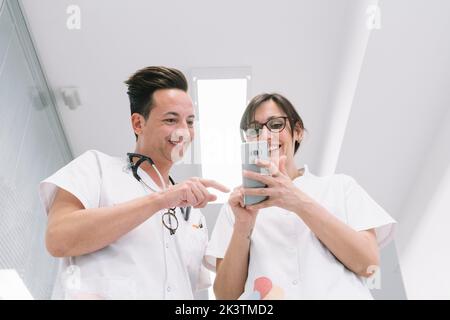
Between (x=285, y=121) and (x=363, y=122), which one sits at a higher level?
(x=285, y=121)

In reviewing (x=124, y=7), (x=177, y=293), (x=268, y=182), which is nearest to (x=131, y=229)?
(x=177, y=293)

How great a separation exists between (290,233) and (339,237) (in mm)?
184

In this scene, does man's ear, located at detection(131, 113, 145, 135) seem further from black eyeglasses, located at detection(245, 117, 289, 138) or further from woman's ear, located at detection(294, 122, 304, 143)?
woman's ear, located at detection(294, 122, 304, 143)

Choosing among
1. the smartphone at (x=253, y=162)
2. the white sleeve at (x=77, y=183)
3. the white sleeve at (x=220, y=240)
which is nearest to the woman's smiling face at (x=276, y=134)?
the smartphone at (x=253, y=162)

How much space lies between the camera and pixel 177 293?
1.28 metres

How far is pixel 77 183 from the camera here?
1312 millimetres

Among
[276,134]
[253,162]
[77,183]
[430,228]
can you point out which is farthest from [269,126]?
[430,228]

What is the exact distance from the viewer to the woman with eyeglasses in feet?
4.11

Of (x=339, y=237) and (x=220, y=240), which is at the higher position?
(x=339, y=237)

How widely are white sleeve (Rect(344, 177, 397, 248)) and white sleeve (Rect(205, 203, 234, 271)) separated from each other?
370 millimetres

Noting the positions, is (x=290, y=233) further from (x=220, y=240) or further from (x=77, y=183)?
(x=77, y=183)

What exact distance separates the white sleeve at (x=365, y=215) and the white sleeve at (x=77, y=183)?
28.7 inches
